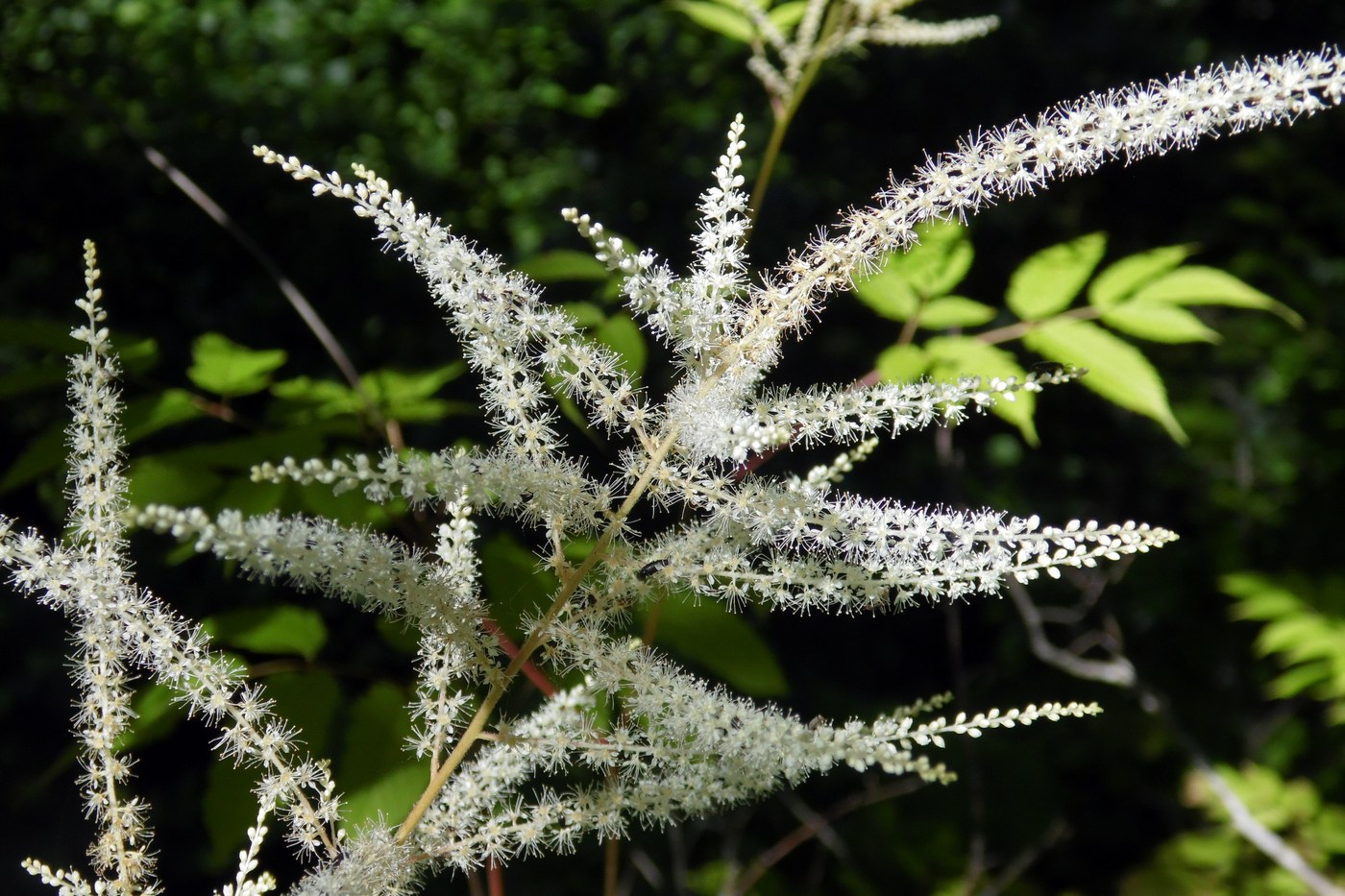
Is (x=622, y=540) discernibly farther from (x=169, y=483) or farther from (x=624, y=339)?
(x=169, y=483)

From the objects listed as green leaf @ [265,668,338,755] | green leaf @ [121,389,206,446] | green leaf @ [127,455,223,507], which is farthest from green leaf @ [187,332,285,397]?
green leaf @ [265,668,338,755]

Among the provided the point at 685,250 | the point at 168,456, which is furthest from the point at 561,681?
the point at 685,250

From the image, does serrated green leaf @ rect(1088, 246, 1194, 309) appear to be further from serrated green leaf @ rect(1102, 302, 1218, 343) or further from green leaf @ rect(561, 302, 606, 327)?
green leaf @ rect(561, 302, 606, 327)

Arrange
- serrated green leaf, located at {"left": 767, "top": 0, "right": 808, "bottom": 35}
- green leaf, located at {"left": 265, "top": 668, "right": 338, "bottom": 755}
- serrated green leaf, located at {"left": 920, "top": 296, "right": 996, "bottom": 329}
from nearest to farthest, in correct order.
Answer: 1. green leaf, located at {"left": 265, "top": 668, "right": 338, "bottom": 755}
2. serrated green leaf, located at {"left": 920, "top": 296, "right": 996, "bottom": 329}
3. serrated green leaf, located at {"left": 767, "top": 0, "right": 808, "bottom": 35}

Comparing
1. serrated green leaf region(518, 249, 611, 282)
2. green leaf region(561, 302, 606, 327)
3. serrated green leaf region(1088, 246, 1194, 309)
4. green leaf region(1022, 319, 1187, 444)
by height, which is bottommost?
green leaf region(1022, 319, 1187, 444)

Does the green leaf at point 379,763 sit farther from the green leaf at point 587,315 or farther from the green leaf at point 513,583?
the green leaf at point 587,315

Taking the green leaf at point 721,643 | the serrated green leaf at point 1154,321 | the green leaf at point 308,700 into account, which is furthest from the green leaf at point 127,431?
the serrated green leaf at point 1154,321
